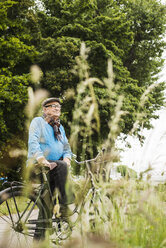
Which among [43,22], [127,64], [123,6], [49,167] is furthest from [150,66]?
[49,167]

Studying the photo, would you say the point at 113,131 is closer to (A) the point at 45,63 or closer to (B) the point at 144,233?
(B) the point at 144,233

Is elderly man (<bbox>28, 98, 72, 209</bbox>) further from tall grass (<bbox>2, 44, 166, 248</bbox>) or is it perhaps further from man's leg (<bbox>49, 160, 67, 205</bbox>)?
tall grass (<bbox>2, 44, 166, 248</bbox>)

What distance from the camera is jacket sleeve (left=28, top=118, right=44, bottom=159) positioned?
3.37 meters

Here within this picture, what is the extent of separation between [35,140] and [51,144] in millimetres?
294

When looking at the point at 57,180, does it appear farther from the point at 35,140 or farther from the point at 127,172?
the point at 127,172

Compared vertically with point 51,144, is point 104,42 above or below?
above

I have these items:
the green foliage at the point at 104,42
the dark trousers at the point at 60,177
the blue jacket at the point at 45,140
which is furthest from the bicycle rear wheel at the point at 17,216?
the green foliage at the point at 104,42

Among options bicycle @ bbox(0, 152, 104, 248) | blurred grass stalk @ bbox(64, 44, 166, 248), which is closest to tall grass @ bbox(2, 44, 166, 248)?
blurred grass stalk @ bbox(64, 44, 166, 248)

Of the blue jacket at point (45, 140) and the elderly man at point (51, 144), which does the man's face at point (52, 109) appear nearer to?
the elderly man at point (51, 144)

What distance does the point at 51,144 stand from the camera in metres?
3.71

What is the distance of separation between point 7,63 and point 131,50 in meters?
9.80

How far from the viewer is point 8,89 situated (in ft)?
51.4

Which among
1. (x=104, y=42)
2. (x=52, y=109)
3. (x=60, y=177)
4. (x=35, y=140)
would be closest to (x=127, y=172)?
(x=60, y=177)

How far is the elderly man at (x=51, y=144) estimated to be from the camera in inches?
135
